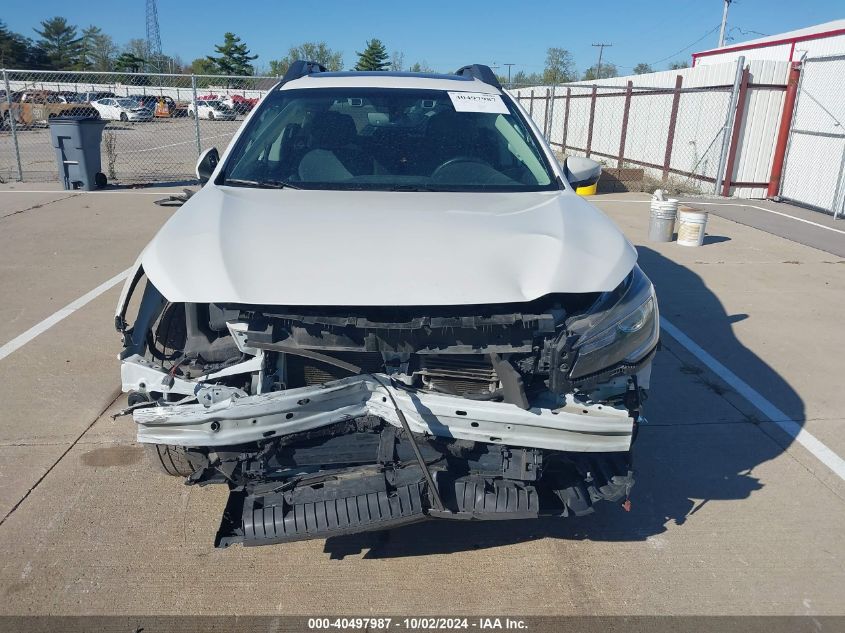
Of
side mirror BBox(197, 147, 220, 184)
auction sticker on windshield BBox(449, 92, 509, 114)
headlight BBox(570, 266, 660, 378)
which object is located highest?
auction sticker on windshield BBox(449, 92, 509, 114)

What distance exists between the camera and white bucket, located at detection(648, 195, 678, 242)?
8.79 metres

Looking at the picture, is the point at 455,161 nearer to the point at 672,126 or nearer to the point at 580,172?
the point at 580,172

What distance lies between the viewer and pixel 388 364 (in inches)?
98.8

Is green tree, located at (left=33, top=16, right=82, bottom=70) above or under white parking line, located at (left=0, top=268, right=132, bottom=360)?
above


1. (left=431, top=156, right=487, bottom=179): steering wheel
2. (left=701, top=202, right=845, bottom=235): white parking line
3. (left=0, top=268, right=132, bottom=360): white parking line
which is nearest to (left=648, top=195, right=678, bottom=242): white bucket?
(left=701, top=202, right=845, bottom=235): white parking line

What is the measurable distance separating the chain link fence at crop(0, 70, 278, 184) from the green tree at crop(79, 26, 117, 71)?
41.3m

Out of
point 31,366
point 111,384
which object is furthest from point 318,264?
point 31,366

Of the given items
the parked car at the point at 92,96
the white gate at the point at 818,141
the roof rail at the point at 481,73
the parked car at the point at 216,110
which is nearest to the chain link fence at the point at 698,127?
the white gate at the point at 818,141

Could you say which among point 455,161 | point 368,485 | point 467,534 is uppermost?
point 455,161

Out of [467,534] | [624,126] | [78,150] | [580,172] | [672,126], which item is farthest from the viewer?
[624,126]

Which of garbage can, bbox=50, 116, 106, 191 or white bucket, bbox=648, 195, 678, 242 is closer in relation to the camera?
white bucket, bbox=648, 195, 678, 242

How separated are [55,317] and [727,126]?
39.2 feet

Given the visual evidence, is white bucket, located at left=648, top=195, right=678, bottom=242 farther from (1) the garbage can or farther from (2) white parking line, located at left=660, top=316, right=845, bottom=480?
(1) the garbage can

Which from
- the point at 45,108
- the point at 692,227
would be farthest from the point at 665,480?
the point at 45,108
